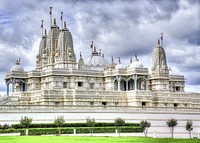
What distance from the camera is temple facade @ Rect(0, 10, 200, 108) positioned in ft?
292

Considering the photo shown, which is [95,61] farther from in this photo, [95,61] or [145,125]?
[145,125]

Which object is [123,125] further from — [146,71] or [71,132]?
[146,71]

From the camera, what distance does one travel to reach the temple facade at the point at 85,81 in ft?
292

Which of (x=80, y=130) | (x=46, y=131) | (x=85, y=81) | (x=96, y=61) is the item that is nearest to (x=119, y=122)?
(x=80, y=130)

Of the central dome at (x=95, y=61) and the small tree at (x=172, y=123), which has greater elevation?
the central dome at (x=95, y=61)

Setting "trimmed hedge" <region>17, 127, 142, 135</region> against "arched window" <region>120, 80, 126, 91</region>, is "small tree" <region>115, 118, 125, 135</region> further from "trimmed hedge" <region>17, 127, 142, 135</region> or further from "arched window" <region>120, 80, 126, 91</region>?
"arched window" <region>120, 80, 126, 91</region>

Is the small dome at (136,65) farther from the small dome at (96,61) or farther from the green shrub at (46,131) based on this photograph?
the green shrub at (46,131)

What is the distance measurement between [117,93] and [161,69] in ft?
55.3

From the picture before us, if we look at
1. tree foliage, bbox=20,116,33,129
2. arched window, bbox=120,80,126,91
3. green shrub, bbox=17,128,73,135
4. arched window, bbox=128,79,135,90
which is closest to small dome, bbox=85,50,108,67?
arched window, bbox=120,80,126,91

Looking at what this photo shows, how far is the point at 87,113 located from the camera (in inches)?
3063

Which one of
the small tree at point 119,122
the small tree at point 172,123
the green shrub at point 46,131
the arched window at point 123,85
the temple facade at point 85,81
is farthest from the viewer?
the arched window at point 123,85

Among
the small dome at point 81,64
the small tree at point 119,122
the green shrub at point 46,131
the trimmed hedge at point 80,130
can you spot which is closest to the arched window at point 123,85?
the small dome at point 81,64

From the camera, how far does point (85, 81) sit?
316ft

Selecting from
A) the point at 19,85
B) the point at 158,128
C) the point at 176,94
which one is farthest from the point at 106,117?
the point at 19,85
